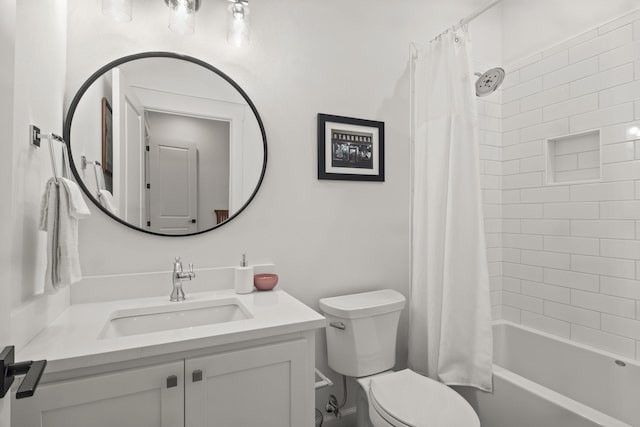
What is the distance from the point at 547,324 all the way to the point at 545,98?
55.6 inches

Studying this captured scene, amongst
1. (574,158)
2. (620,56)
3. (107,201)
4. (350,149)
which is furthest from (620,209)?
(107,201)

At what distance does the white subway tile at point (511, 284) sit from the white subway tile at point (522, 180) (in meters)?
0.63

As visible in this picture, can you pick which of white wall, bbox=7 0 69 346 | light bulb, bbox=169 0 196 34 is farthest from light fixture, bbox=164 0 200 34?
white wall, bbox=7 0 69 346

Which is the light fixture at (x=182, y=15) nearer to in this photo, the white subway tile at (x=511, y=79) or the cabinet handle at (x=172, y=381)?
the cabinet handle at (x=172, y=381)

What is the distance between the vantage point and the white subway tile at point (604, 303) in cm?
173

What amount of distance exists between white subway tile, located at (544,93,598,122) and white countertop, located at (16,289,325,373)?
6.27 ft

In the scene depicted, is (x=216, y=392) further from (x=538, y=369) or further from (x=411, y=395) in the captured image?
(x=538, y=369)

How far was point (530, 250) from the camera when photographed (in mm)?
2203

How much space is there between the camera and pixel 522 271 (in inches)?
88.9

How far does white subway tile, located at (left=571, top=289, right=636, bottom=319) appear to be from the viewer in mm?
1727

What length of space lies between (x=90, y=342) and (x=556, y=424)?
1793mm

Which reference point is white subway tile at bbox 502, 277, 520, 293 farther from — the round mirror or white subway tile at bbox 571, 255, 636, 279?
the round mirror

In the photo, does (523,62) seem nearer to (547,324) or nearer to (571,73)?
(571,73)

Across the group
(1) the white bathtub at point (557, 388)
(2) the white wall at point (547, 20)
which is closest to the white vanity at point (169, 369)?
(1) the white bathtub at point (557, 388)
